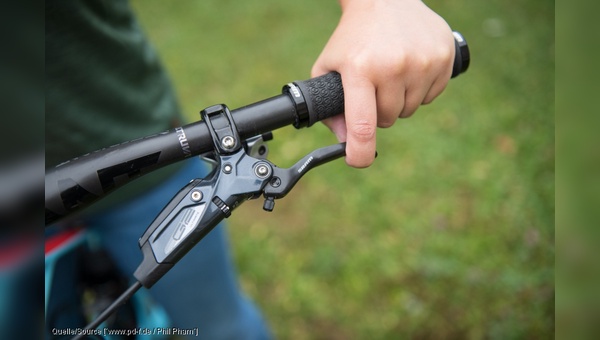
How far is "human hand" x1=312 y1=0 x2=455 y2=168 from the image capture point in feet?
3.26

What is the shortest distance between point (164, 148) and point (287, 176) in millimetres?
209

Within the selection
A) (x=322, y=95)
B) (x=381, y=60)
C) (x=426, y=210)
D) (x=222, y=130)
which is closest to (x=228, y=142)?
(x=222, y=130)

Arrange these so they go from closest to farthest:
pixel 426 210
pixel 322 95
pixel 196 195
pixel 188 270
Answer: pixel 196 195, pixel 322 95, pixel 188 270, pixel 426 210

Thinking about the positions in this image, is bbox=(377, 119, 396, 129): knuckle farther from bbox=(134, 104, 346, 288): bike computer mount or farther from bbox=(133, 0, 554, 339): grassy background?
bbox=(133, 0, 554, 339): grassy background

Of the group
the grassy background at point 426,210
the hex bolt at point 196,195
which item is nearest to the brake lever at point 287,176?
the hex bolt at point 196,195

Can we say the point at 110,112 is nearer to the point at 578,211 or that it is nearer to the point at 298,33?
the point at 578,211

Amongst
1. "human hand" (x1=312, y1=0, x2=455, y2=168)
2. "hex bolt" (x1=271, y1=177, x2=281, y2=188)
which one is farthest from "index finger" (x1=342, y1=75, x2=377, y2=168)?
"hex bolt" (x1=271, y1=177, x2=281, y2=188)

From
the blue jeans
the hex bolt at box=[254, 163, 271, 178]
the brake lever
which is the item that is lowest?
the blue jeans

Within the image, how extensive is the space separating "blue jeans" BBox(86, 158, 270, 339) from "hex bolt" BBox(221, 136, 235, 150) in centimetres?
61

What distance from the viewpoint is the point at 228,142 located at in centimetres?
96

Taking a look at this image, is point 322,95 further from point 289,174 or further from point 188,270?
point 188,270

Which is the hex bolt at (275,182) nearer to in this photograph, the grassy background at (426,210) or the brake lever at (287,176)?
the brake lever at (287,176)

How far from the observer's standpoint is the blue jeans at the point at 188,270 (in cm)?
150

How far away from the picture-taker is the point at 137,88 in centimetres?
143
